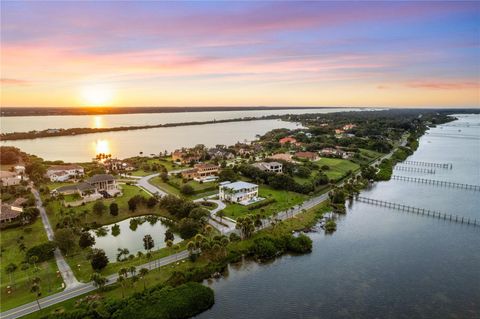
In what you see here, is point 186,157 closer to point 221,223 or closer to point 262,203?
point 262,203

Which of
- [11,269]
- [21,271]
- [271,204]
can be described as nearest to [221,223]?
[271,204]

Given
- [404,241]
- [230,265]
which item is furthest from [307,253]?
[404,241]

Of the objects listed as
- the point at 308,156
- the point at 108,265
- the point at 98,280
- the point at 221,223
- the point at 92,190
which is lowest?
the point at 108,265

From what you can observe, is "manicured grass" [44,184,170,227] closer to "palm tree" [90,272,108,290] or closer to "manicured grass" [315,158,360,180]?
"palm tree" [90,272,108,290]

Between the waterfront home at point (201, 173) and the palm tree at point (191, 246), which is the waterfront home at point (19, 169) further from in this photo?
the palm tree at point (191, 246)

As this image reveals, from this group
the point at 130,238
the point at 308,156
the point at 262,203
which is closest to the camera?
the point at 130,238

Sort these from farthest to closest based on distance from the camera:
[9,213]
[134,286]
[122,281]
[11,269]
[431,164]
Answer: [431,164], [9,213], [11,269], [134,286], [122,281]
